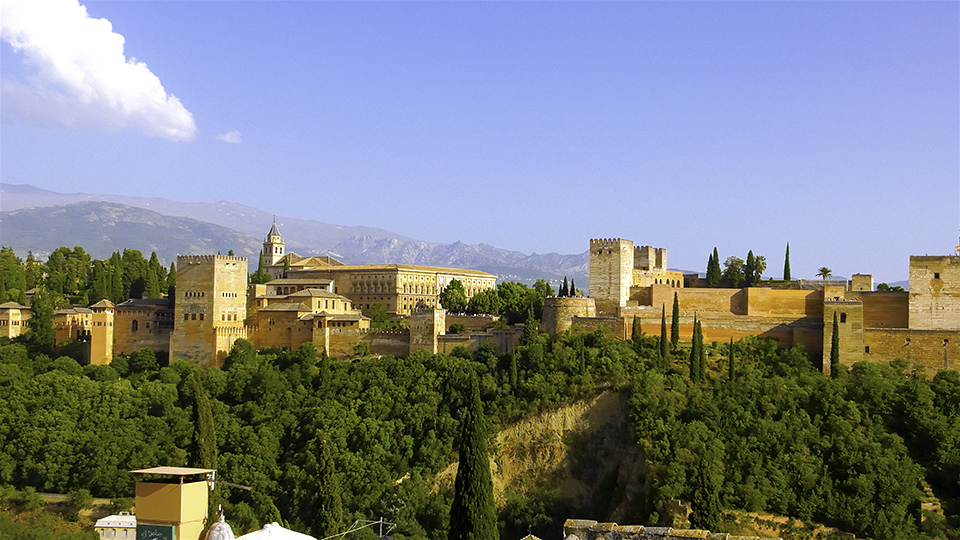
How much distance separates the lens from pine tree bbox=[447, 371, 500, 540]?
26922 millimetres

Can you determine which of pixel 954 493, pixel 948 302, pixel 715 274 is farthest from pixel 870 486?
pixel 715 274

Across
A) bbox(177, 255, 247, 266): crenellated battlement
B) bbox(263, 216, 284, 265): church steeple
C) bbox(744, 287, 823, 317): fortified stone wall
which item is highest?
bbox(263, 216, 284, 265): church steeple

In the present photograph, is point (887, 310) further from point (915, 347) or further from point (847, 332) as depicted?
point (847, 332)

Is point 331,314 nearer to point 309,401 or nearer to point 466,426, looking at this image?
point 309,401

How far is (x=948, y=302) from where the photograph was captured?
40594mm

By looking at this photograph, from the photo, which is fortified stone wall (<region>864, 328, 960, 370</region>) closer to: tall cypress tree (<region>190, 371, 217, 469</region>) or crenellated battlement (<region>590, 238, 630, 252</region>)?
crenellated battlement (<region>590, 238, 630, 252</region>)

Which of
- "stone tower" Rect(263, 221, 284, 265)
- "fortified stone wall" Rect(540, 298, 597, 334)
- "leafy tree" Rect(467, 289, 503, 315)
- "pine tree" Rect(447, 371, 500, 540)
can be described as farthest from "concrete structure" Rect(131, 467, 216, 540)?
"stone tower" Rect(263, 221, 284, 265)

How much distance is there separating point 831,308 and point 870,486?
889 centimetres

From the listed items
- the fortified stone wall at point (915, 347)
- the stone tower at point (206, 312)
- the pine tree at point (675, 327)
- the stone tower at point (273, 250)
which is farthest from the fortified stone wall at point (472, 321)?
the stone tower at point (273, 250)

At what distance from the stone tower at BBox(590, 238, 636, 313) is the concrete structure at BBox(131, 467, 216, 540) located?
33.5 metres

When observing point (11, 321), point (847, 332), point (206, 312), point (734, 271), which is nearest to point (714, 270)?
point (734, 271)

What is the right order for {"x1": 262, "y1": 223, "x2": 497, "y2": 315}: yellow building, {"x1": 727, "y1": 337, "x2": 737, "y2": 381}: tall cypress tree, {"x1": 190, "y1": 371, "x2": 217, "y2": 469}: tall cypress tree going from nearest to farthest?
{"x1": 190, "y1": 371, "x2": 217, "y2": 469}: tall cypress tree → {"x1": 727, "y1": 337, "x2": 737, "y2": 381}: tall cypress tree → {"x1": 262, "y1": 223, "x2": 497, "y2": 315}: yellow building

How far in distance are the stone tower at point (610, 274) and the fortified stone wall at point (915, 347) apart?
10004 mm

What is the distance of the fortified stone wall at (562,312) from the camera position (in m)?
44.2
